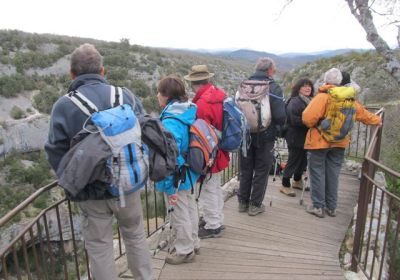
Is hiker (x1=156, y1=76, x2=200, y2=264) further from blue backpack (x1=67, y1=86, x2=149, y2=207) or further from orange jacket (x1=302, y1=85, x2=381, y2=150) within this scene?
orange jacket (x1=302, y1=85, x2=381, y2=150)

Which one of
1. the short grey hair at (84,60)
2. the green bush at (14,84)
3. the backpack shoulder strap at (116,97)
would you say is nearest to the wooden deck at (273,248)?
the backpack shoulder strap at (116,97)

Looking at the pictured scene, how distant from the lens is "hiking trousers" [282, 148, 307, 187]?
18.3 feet

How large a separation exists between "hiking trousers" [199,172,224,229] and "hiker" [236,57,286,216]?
0.68 m

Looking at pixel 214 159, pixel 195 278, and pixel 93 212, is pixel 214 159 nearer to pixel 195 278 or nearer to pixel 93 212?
pixel 195 278

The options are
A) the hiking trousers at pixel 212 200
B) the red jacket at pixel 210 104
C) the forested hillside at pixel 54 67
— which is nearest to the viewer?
the red jacket at pixel 210 104

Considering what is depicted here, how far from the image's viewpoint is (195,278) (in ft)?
11.6

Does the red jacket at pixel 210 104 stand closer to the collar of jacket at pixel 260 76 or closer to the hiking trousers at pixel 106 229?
the collar of jacket at pixel 260 76

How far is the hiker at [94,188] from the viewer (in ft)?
7.88

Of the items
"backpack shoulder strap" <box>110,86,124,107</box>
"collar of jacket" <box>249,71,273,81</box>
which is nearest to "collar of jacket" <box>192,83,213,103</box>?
"collar of jacket" <box>249,71,273,81</box>

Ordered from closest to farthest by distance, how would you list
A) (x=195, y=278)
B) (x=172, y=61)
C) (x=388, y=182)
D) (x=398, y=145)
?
(x=195, y=278)
(x=388, y=182)
(x=398, y=145)
(x=172, y=61)

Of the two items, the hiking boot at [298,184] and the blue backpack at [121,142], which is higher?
the blue backpack at [121,142]

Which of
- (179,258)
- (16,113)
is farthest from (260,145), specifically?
(16,113)

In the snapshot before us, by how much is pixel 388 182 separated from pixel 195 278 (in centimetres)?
531

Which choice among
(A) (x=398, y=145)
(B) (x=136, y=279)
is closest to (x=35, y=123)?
(A) (x=398, y=145)
